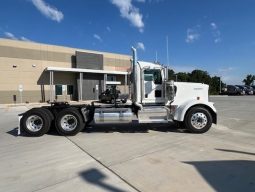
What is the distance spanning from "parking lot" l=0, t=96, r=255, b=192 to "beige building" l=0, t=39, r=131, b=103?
2259 cm

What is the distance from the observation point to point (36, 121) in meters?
9.91

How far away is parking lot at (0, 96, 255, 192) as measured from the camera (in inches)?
188

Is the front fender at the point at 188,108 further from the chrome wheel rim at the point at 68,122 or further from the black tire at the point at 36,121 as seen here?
the black tire at the point at 36,121

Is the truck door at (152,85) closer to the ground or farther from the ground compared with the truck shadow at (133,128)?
farther from the ground

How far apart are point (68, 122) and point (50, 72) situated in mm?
28258

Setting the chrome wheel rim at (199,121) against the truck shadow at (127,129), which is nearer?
the chrome wheel rim at (199,121)

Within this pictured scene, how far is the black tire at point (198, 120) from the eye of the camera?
960 centimetres

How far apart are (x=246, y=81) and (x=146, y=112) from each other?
9573 centimetres

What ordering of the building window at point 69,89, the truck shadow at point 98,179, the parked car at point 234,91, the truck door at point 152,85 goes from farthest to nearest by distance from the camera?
1. the parked car at point 234,91
2. the building window at point 69,89
3. the truck door at point 152,85
4. the truck shadow at point 98,179

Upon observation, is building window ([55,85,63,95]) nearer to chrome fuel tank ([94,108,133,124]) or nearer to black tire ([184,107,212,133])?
chrome fuel tank ([94,108,133,124])

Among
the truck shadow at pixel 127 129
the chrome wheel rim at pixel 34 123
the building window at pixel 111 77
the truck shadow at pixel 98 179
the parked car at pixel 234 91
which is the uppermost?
the building window at pixel 111 77

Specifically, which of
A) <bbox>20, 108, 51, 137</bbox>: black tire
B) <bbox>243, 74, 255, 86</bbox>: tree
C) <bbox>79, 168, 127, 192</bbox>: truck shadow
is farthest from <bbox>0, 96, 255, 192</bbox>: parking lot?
<bbox>243, 74, 255, 86</bbox>: tree

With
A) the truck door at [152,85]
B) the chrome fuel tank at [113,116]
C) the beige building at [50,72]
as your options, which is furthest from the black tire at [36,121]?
the beige building at [50,72]

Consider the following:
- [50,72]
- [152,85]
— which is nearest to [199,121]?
[152,85]
